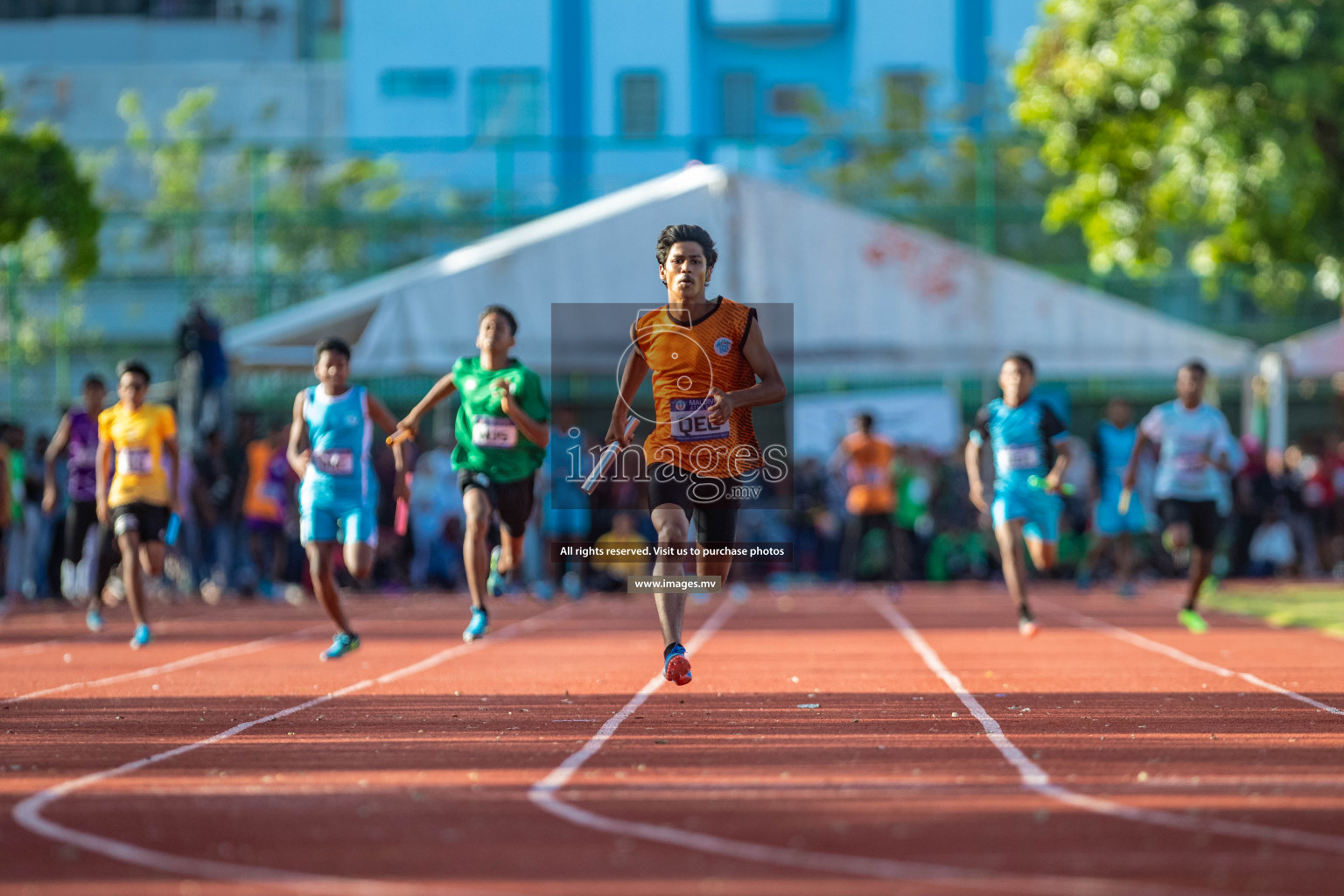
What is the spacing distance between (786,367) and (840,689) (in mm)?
9328

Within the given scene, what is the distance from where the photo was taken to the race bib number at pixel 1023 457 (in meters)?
13.3

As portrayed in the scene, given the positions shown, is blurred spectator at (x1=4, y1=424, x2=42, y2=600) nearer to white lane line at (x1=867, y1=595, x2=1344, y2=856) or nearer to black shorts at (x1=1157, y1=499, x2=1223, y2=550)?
black shorts at (x1=1157, y1=499, x2=1223, y2=550)

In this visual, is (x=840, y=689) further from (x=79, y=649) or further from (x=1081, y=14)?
(x=1081, y=14)

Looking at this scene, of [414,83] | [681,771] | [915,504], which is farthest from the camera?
[414,83]

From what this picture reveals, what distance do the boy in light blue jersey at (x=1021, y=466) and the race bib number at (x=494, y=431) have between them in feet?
11.6

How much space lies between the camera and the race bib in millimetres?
8984

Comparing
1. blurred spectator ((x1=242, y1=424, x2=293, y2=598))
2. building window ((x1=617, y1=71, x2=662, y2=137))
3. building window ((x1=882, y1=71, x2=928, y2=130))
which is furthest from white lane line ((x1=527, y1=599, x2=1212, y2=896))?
building window ((x1=617, y1=71, x2=662, y2=137))

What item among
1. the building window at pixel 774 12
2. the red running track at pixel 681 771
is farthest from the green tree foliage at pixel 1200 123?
the building window at pixel 774 12

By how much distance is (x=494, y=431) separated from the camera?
36.8 ft

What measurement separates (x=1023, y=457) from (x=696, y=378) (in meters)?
4.88

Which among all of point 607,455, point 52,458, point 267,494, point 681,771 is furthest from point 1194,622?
point 267,494

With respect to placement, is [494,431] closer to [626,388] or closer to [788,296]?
[626,388]

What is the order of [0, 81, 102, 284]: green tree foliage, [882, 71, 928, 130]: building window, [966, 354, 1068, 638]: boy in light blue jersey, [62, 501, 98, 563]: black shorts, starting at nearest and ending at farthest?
[966, 354, 1068, 638]: boy in light blue jersey → [62, 501, 98, 563]: black shorts → [0, 81, 102, 284]: green tree foliage → [882, 71, 928, 130]: building window

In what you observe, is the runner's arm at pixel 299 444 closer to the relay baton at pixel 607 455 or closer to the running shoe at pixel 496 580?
the running shoe at pixel 496 580
